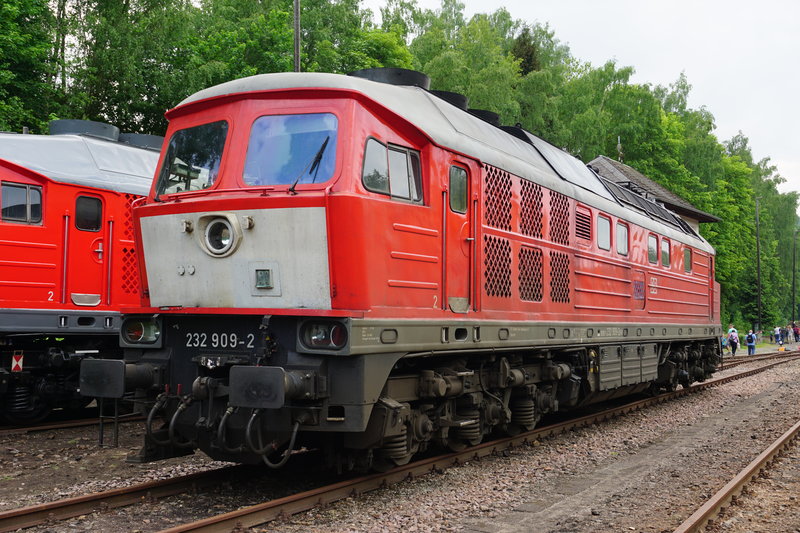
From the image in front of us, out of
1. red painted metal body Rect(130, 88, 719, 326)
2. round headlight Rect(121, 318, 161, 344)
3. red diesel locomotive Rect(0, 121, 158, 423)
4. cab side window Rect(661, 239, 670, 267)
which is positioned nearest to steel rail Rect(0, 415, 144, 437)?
red diesel locomotive Rect(0, 121, 158, 423)

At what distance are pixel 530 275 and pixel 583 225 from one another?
2.09 meters

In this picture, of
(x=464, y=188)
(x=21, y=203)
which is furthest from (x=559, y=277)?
(x=21, y=203)

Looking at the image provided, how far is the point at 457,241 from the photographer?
714 cm

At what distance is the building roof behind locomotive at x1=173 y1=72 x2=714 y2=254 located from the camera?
20.9ft

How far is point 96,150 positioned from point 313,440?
22.3ft

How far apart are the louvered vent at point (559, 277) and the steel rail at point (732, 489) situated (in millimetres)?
2880

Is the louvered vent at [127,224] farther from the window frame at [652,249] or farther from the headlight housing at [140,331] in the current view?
the window frame at [652,249]

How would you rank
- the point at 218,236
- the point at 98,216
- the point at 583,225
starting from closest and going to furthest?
the point at 218,236 → the point at 583,225 → the point at 98,216

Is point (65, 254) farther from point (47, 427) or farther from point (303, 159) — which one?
point (303, 159)

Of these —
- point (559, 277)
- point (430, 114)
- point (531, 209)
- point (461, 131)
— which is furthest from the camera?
point (559, 277)

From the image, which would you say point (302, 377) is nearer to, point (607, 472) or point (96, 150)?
point (607, 472)

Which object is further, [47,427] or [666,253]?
[666,253]

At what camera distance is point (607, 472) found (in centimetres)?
807

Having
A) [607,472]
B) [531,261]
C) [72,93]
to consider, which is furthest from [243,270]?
[72,93]
